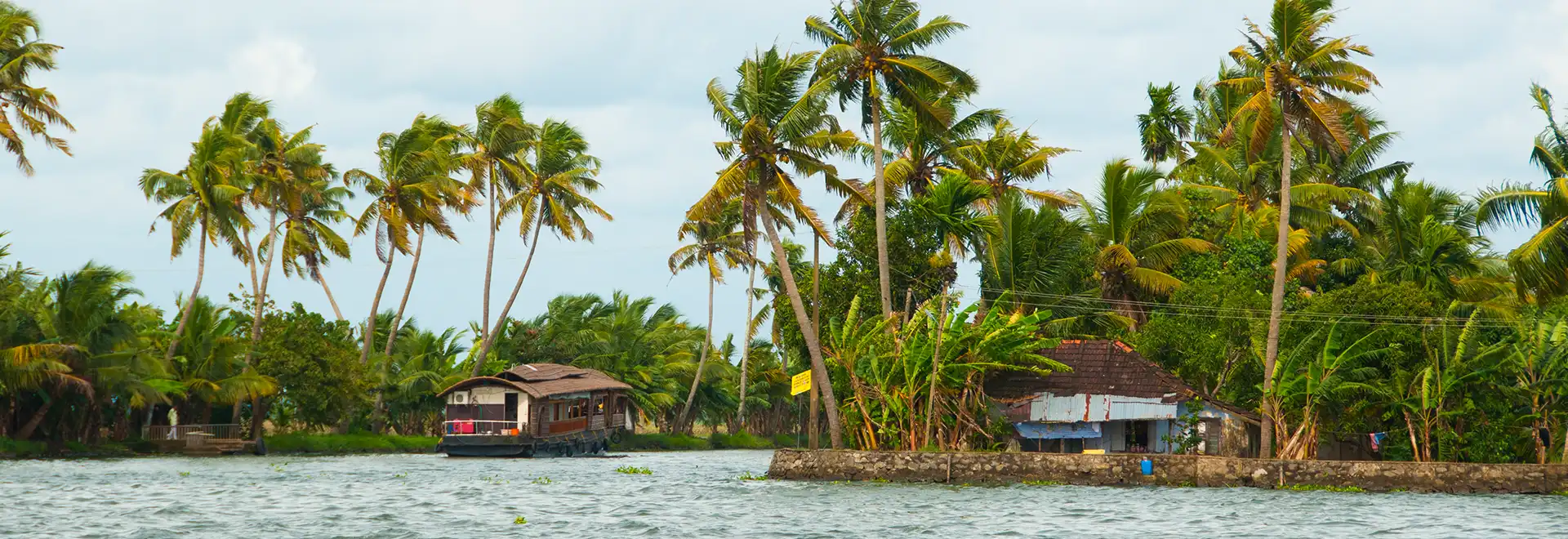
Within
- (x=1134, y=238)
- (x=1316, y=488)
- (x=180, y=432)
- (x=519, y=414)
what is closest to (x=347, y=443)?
(x=180, y=432)

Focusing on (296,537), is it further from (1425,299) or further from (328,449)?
(328,449)

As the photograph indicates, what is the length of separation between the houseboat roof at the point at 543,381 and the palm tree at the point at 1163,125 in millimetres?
22565

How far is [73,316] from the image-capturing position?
4278 cm

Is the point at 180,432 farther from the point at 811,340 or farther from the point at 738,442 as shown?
the point at 738,442

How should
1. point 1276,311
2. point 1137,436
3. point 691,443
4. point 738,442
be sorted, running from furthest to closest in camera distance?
point 738,442 < point 691,443 < point 1137,436 < point 1276,311

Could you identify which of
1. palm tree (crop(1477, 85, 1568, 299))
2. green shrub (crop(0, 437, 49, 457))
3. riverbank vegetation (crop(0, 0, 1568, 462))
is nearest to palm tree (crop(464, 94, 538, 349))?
riverbank vegetation (crop(0, 0, 1568, 462))

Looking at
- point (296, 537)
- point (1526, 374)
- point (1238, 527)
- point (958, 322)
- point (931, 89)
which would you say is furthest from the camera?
point (931, 89)

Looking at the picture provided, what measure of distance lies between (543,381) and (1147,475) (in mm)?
26258

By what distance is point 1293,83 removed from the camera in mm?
30422

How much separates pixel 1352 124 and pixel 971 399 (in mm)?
10723

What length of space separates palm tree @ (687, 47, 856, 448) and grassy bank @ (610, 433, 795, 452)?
3064 centimetres

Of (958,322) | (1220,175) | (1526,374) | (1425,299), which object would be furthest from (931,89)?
(1220,175)

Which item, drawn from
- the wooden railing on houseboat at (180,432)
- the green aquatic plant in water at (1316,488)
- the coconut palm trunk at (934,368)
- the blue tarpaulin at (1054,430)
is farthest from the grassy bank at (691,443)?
the green aquatic plant in water at (1316,488)

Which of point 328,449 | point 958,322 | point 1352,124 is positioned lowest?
point 328,449
